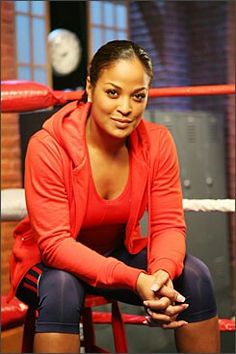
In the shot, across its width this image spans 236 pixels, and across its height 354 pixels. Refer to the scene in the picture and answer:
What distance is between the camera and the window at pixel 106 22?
348 centimetres

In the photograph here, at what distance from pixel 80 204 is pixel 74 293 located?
17 cm

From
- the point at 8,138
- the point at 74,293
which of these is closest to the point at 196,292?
the point at 74,293

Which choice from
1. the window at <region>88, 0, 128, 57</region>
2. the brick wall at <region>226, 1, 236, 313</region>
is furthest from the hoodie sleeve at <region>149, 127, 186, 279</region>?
the brick wall at <region>226, 1, 236, 313</region>

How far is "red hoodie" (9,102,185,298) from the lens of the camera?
3.55 feet

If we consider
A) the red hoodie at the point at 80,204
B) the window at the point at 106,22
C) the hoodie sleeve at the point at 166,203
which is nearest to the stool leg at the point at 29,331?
the red hoodie at the point at 80,204

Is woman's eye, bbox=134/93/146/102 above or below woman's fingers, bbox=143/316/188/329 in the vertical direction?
above

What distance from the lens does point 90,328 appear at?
146 centimetres

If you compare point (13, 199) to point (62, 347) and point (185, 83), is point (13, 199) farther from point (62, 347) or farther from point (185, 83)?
point (185, 83)

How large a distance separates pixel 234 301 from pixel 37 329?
2.73m

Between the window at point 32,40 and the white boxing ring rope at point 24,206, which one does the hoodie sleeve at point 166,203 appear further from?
the window at point 32,40

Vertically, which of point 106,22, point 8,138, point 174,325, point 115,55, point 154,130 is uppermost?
point 106,22

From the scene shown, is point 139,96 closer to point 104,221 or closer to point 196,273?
point 104,221

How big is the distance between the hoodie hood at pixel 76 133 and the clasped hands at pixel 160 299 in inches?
10.1

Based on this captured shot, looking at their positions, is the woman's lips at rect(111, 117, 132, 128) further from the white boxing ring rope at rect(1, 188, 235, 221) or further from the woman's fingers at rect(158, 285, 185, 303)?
the white boxing ring rope at rect(1, 188, 235, 221)
